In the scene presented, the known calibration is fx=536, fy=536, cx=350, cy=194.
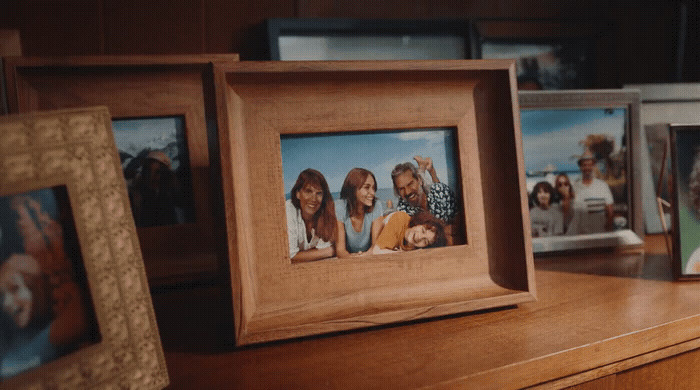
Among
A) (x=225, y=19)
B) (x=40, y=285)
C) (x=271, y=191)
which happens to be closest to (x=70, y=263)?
(x=40, y=285)

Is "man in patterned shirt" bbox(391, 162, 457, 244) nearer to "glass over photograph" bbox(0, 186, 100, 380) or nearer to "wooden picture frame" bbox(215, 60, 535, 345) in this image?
"wooden picture frame" bbox(215, 60, 535, 345)

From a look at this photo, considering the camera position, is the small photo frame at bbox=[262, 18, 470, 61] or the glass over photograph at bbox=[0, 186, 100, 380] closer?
the glass over photograph at bbox=[0, 186, 100, 380]

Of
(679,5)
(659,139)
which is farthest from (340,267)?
(679,5)

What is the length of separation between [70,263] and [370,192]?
15.8 inches

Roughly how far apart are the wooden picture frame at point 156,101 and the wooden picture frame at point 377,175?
0.18 meters

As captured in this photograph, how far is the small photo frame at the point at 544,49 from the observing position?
1219 mm

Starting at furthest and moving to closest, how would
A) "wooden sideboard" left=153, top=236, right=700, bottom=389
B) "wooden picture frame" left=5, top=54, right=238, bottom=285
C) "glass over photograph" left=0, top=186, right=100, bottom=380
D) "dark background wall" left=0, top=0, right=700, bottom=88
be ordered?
1. "dark background wall" left=0, top=0, right=700, bottom=88
2. "wooden picture frame" left=5, top=54, right=238, bottom=285
3. "wooden sideboard" left=153, top=236, right=700, bottom=389
4. "glass over photograph" left=0, top=186, right=100, bottom=380

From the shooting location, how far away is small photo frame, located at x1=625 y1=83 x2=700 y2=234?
1176mm

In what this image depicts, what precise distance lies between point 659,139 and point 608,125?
0.19 meters

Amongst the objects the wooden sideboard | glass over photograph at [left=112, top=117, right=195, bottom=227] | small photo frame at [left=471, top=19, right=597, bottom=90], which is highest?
small photo frame at [left=471, top=19, right=597, bottom=90]

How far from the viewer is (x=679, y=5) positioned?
145 cm

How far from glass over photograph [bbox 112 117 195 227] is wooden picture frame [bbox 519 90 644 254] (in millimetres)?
644

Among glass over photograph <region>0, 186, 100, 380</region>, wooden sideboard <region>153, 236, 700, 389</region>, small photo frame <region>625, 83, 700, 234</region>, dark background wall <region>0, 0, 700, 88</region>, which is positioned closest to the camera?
glass over photograph <region>0, 186, 100, 380</region>

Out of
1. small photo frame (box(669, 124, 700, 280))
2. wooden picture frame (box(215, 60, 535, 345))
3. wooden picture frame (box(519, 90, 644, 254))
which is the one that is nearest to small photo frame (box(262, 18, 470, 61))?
wooden picture frame (box(519, 90, 644, 254))
